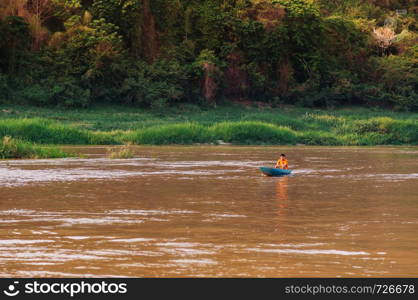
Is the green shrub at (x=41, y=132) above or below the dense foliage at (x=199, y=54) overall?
below

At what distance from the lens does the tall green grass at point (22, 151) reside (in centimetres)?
2825

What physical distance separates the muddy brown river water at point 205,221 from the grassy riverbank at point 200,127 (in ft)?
37.2

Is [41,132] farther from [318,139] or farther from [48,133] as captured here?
[318,139]

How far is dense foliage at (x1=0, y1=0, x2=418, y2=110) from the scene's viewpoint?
46.0 m

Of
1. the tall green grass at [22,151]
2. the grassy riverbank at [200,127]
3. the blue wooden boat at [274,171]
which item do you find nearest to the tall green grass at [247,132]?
the grassy riverbank at [200,127]

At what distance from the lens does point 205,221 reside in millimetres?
13938

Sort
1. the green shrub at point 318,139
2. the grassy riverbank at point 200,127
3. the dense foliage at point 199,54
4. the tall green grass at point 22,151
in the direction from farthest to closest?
the dense foliage at point 199,54 → the green shrub at point 318,139 → the grassy riverbank at point 200,127 → the tall green grass at point 22,151

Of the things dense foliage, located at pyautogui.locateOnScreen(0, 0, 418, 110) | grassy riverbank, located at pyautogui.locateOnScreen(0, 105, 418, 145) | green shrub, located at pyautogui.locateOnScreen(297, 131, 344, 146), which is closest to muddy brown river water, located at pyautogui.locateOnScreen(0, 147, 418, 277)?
grassy riverbank, located at pyautogui.locateOnScreen(0, 105, 418, 145)

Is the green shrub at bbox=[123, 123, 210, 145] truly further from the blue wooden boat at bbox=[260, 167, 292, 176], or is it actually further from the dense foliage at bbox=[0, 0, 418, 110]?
the blue wooden boat at bbox=[260, 167, 292, 176]

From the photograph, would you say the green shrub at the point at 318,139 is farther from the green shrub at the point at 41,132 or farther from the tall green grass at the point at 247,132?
the green shrub at the point at 41,132

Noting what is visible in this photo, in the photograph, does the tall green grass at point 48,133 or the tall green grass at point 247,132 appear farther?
the tall green grass at point 247,132

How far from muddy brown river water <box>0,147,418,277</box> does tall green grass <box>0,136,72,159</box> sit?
9.63ft

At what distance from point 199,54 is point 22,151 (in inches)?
920

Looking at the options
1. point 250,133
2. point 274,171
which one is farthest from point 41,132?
point 274,171
